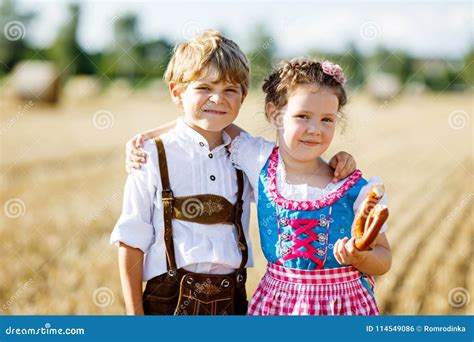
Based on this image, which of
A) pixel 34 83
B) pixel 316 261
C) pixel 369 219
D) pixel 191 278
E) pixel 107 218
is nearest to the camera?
pixel 369 219

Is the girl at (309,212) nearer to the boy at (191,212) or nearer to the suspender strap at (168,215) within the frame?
the boy at (191,212)

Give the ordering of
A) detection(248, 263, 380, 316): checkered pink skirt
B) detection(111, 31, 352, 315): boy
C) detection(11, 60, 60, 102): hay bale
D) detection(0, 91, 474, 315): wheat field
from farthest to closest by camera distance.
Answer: detection(11, 60, 60, 102): hay bale, detection(0, 91, 474, 315): wheat field, detection(111, 31, 352, 315): boy, detection(248, 263, 380, 316): checkered pink skirt

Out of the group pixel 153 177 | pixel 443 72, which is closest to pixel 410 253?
pixel 153 177

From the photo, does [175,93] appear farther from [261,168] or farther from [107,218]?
[107,218]

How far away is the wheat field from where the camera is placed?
400cm

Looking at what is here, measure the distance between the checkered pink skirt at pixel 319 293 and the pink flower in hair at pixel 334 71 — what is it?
703 millimetres

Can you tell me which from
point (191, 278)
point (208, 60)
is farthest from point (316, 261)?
point (208, 60)

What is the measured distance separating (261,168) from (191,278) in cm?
50

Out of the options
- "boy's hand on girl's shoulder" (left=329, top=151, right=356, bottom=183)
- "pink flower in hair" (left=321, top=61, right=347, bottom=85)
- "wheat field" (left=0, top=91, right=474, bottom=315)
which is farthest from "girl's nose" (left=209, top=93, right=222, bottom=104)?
"boy's hand on girl's shoulder" (left=329, top=151, right=356, bottom=183)

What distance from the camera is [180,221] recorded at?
8.79ft

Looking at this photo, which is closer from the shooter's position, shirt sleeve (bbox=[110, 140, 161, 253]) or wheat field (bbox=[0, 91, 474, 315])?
shirt sleeve (bbox=[110, 140, 161, 253])

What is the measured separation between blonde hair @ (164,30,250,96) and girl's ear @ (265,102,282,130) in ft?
0.38

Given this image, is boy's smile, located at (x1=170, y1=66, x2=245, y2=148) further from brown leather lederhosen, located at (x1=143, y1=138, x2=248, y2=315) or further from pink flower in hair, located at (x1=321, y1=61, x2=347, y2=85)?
pink flower in hair, located at (x1=321, y1=61, x2=347, y2=85)

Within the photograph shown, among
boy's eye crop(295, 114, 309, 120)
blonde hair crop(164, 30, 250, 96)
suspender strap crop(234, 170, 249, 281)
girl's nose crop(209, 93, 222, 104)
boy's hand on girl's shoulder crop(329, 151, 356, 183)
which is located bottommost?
suspender strap crop(234, 170, 249, 281)
